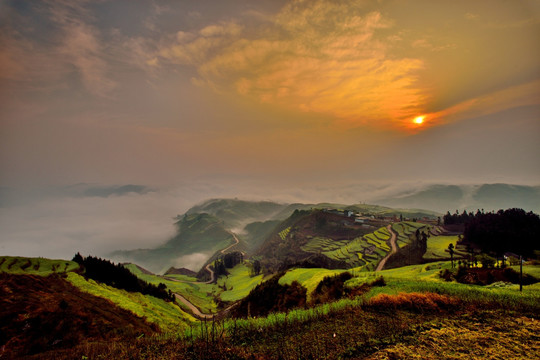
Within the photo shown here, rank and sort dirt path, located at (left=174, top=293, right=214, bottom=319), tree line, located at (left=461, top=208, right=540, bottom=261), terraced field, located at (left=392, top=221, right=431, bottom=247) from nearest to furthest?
tree line, located at (left=461, top=208, right=540, bottom=261), dirt path, located at (left=174, top=293, right=214, bottom=319), terraced field, located at (left=392, top=221, right=431, bottom=247)

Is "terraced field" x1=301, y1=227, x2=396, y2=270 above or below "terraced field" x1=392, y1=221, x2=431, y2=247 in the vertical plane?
below

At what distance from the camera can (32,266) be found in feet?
106

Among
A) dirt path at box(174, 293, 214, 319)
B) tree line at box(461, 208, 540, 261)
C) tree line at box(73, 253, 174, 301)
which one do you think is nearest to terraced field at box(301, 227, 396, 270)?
tree line at box(461, 208, 540, 261)

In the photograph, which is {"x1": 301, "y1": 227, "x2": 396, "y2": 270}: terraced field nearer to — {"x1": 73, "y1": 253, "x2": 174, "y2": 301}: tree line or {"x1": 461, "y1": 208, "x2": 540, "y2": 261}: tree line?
{"x1": 461, "y1": 208, "x2": 540, "y2": 261}: tree line

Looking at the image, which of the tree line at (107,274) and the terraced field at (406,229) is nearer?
the tree line at (107,274)

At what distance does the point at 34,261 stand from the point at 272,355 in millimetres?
43599

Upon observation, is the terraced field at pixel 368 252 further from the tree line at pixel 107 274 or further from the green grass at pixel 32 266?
the green grass at pixel 32 266

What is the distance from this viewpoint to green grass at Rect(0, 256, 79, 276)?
28719 millimetres

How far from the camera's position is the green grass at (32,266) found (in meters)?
28.7

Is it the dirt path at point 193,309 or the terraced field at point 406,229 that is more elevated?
the terraced field at point 406,229

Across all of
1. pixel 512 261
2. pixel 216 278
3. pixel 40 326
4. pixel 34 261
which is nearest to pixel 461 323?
pixel 512 261

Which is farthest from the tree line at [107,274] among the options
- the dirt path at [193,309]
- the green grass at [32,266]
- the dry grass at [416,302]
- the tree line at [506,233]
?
the tree line at [506,233]

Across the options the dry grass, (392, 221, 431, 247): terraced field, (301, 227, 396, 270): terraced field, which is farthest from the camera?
(392, 221, 431, 247): terraced field

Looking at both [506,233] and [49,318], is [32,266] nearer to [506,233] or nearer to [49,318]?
[49,318]
